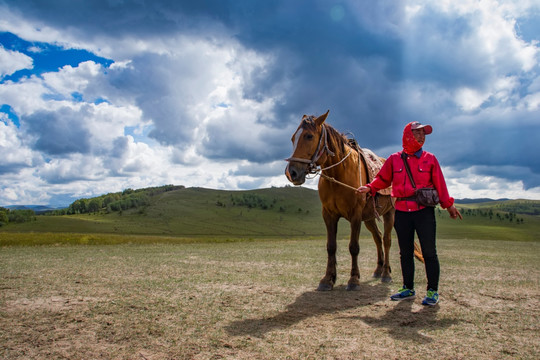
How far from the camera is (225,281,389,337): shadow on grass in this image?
14.1 ft

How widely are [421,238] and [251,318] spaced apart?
3.20 m

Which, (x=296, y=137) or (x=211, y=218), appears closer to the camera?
(x=296, y=137)

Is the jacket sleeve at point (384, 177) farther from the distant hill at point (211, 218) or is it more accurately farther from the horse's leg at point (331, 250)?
the distant hill at point (211, 218)

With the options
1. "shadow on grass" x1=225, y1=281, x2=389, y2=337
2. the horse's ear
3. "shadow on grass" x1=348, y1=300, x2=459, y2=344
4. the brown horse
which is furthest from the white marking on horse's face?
"shadow on grass" x1=348, y1=300, x2=459, y2=344

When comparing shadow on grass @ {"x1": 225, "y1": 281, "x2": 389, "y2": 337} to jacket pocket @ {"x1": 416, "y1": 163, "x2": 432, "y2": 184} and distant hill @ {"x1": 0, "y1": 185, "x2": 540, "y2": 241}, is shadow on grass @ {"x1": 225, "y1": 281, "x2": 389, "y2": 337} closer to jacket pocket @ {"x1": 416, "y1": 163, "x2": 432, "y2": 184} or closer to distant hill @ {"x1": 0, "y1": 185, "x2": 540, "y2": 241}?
jacket pocket @ {"x1": 416, "y1": 163, "x2": 432, "y2": 184}

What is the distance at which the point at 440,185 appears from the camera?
573cm

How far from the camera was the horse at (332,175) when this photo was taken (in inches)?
250

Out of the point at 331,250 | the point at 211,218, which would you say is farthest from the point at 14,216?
the point at 331,250

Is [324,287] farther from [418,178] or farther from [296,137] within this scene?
[296,137]

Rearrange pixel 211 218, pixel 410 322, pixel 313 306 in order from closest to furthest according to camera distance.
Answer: pixel 410 322
pixel 313 306
pixel 211 218

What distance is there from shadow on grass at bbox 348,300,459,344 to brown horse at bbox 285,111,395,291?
5.44 feet

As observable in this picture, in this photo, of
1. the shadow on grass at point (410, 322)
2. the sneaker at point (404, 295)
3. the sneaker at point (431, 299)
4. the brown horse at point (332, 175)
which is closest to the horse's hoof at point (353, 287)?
the brown horse at point (332, 175)

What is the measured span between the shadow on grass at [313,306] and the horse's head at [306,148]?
209cm

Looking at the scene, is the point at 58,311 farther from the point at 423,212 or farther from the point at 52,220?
the point at 52,220
